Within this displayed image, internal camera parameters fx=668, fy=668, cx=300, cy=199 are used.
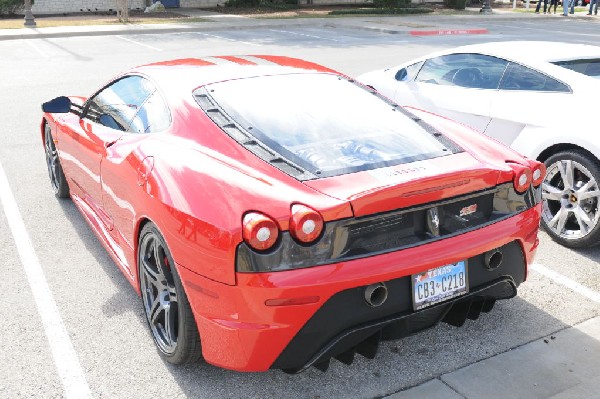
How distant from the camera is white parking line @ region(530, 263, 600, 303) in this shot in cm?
432

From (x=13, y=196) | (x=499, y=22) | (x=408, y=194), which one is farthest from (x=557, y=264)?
(x=499, y=22)

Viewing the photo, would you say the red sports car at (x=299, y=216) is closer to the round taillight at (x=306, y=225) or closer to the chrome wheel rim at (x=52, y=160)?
the round taillight at (x=306, y=225)

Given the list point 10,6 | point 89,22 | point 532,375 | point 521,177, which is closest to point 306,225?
point 521,177

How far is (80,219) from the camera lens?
570cm

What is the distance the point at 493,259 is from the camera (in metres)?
3.33

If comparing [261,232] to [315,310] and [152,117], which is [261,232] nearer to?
[315,310]

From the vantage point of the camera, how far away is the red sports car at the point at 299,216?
9.46ft

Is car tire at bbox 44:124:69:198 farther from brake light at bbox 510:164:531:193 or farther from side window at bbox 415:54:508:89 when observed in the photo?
→ brake light at bbox 510:164:531:193

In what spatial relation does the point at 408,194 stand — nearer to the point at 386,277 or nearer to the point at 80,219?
the point at 386,277

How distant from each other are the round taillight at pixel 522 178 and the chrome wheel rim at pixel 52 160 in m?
4.05

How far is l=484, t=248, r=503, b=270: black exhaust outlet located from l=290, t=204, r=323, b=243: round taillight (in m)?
0.96

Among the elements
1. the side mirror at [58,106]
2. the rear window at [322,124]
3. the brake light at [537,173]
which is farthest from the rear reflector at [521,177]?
the side mirror at [58,106]

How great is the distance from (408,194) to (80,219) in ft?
11.8

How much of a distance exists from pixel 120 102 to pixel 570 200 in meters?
3.32
